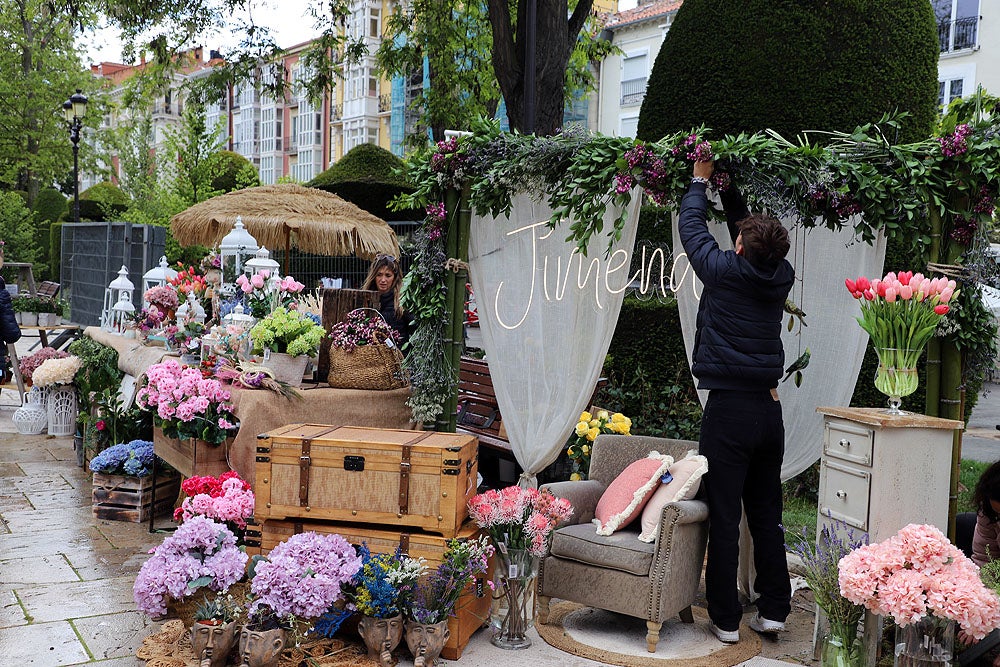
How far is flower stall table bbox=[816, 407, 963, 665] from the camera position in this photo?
13.9 feet

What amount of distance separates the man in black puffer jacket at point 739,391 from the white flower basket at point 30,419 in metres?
7.49

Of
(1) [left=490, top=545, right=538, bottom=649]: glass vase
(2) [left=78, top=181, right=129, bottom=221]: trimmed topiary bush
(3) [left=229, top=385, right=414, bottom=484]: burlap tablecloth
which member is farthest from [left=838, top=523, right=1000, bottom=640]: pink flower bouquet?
(2) [left=78, top=181, right=129, bottom=221]: trimmed topiary bush

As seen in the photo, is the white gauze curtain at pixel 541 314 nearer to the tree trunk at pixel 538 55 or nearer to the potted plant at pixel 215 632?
the potted plant at pixel 215 632

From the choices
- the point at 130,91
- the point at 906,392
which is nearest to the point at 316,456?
the point at 906,392

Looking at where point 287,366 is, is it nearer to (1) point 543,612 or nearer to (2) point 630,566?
(1) point 543,612

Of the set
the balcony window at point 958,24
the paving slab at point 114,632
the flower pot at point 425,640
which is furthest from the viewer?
the balcony window at point 958,24

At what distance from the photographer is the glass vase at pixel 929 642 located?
3.36 meters

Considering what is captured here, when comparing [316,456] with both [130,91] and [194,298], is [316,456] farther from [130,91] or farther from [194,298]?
[130,91]

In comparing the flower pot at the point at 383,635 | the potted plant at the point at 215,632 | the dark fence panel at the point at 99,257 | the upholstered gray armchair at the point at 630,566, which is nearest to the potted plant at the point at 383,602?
the flower pot at the point at 383,635

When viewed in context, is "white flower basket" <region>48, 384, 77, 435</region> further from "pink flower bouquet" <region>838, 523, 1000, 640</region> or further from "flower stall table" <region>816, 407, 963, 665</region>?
"pink flower bouquet" <region>838, 523, 1000, 640</region>

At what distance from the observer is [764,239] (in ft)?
14.3

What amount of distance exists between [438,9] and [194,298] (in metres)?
6.33

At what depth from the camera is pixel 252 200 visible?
9.17 meters

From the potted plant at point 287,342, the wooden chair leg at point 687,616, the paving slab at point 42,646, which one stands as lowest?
the paving slab at point 42,646
